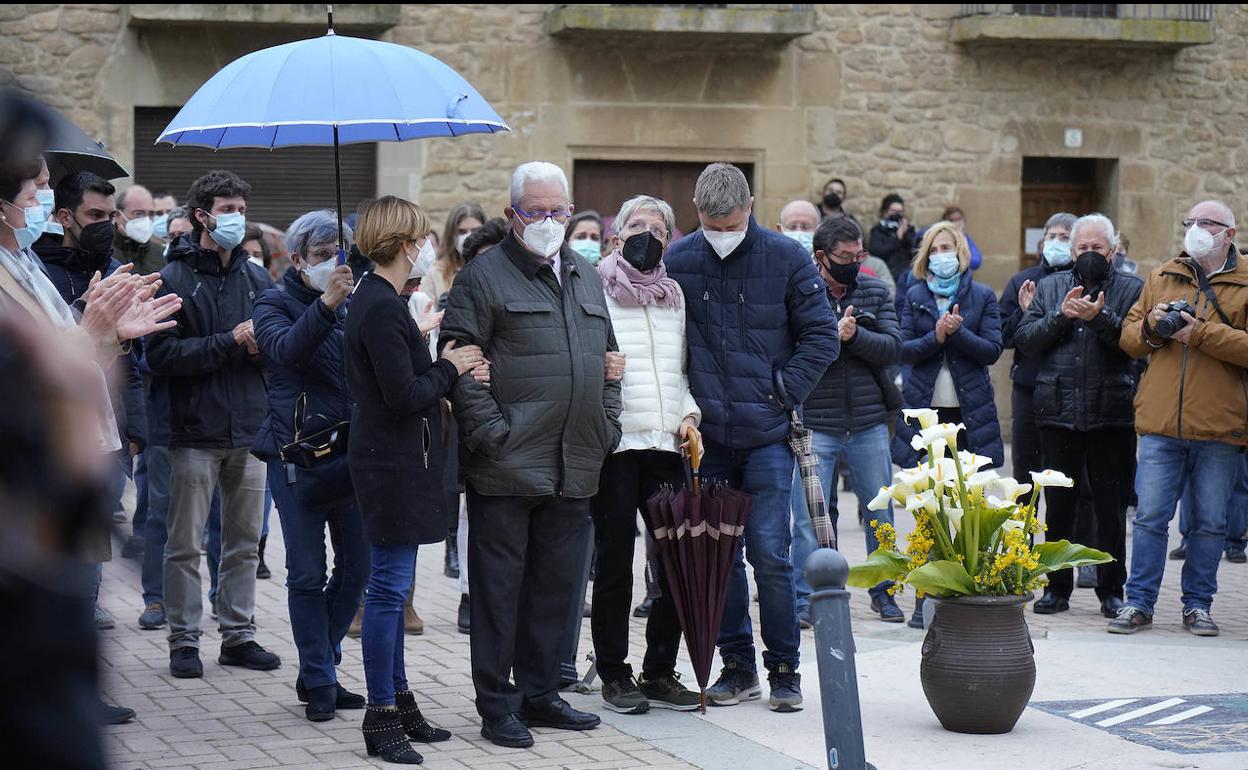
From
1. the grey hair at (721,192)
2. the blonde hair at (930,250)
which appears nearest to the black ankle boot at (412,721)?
the grey hair at (721,192)

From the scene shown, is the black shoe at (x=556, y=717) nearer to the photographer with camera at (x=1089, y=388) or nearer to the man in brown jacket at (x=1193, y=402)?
the man in brown jacket at (x=1193, y=402)

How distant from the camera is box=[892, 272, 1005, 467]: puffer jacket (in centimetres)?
882

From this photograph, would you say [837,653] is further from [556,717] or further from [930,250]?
[930,250]

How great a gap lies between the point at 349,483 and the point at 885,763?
2.16 m

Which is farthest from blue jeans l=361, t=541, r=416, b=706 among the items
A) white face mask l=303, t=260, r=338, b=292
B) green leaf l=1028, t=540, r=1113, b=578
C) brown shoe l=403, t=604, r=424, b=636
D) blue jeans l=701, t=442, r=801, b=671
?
green leaf l=1028, t=540, r=1113, b=578

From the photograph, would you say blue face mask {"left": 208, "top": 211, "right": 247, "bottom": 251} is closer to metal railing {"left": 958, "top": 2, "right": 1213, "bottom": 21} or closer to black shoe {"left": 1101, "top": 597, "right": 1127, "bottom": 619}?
black shoe {"left": 1101, "top": 597, "right": 1127, "bottom": 619}

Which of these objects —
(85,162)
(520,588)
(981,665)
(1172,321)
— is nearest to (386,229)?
(520,588)

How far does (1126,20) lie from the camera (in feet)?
56.2

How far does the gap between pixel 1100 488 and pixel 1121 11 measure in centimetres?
1066

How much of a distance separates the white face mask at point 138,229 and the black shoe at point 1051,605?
545 cm

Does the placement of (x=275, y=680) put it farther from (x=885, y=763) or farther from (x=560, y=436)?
(x=885, y=763)

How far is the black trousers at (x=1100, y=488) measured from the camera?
8.44m

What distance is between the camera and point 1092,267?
8.34 metres

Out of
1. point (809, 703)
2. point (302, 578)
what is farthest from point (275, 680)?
point (809, 703)
